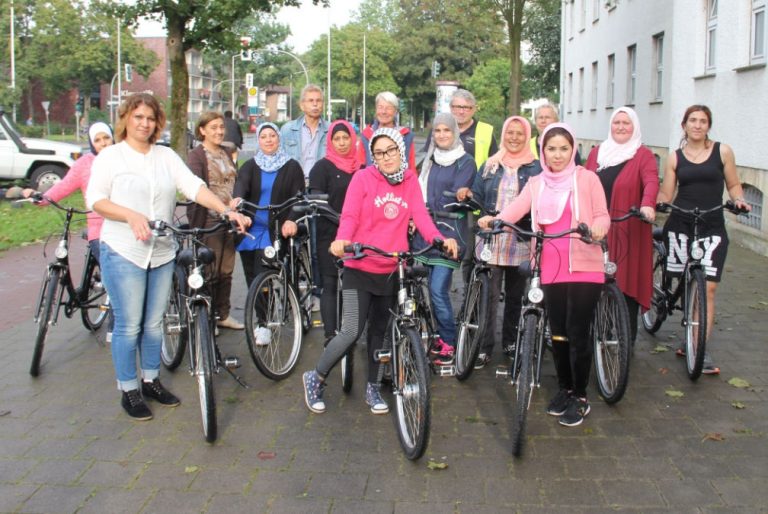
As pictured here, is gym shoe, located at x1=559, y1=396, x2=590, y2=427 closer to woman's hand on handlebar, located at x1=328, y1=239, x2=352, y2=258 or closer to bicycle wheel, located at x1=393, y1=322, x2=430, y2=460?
bicycle wheel, located at x1=393, y1=322, x2=430, y2=460

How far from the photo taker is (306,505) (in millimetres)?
3900

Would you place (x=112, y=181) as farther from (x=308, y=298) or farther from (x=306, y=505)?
(x=308, y=298)

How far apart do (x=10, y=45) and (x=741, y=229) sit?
62.9m

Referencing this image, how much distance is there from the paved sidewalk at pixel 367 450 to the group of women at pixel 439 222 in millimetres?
263

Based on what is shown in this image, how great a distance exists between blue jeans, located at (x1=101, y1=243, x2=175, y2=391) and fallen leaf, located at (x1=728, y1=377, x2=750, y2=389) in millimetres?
3816

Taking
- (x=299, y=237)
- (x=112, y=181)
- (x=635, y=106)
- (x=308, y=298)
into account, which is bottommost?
(x=308, y=298)

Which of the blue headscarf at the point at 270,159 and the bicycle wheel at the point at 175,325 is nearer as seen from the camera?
the bicycle wheel at the point at 175,325

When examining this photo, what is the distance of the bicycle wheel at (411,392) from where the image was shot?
4.27 meters

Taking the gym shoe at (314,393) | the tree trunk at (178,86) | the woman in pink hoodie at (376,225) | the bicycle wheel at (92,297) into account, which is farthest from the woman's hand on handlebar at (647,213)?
the tree trunk at (178,86)

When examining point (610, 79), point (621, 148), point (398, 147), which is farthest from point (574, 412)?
point (610, 79)

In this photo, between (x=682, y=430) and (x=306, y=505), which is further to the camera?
(x=682, y=430)

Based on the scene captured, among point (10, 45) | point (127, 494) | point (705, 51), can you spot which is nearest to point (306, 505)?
point (127, 494)

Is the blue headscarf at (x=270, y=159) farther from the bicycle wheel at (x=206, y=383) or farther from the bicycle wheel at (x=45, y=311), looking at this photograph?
the bicycle wheel at (x=206, y=383)

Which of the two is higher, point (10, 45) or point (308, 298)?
point (10, 45)
